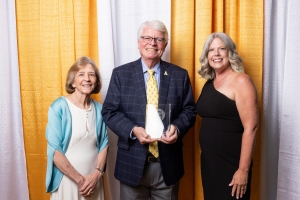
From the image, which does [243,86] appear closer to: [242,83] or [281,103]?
[242,83]

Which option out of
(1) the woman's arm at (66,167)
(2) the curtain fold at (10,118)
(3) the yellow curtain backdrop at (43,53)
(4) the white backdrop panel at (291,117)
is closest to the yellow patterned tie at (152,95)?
(1) the woman's arm at (66,167)

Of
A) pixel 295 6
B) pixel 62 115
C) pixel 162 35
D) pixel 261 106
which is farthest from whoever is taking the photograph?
pixel 261 106

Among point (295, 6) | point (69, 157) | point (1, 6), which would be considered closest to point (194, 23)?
point (295, 6)

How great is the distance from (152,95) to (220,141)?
1.40ft

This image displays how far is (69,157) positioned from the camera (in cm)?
149

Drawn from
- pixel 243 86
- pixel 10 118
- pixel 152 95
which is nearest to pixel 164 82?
pixel 152 95

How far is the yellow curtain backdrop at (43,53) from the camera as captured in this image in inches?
77.0

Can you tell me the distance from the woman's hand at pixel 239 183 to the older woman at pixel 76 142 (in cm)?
69

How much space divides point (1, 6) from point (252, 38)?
5.88ft

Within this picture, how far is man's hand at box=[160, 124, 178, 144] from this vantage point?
1398 millimetres

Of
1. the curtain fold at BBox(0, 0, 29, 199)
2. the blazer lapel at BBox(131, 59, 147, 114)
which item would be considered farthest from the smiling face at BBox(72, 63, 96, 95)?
the curtain fold at BBox(0, 0, 29, 199)

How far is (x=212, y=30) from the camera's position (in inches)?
75.6

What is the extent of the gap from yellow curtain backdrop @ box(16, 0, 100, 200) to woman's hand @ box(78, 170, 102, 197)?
2.13ft

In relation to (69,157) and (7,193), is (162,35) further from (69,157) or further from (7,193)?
(7,193)
